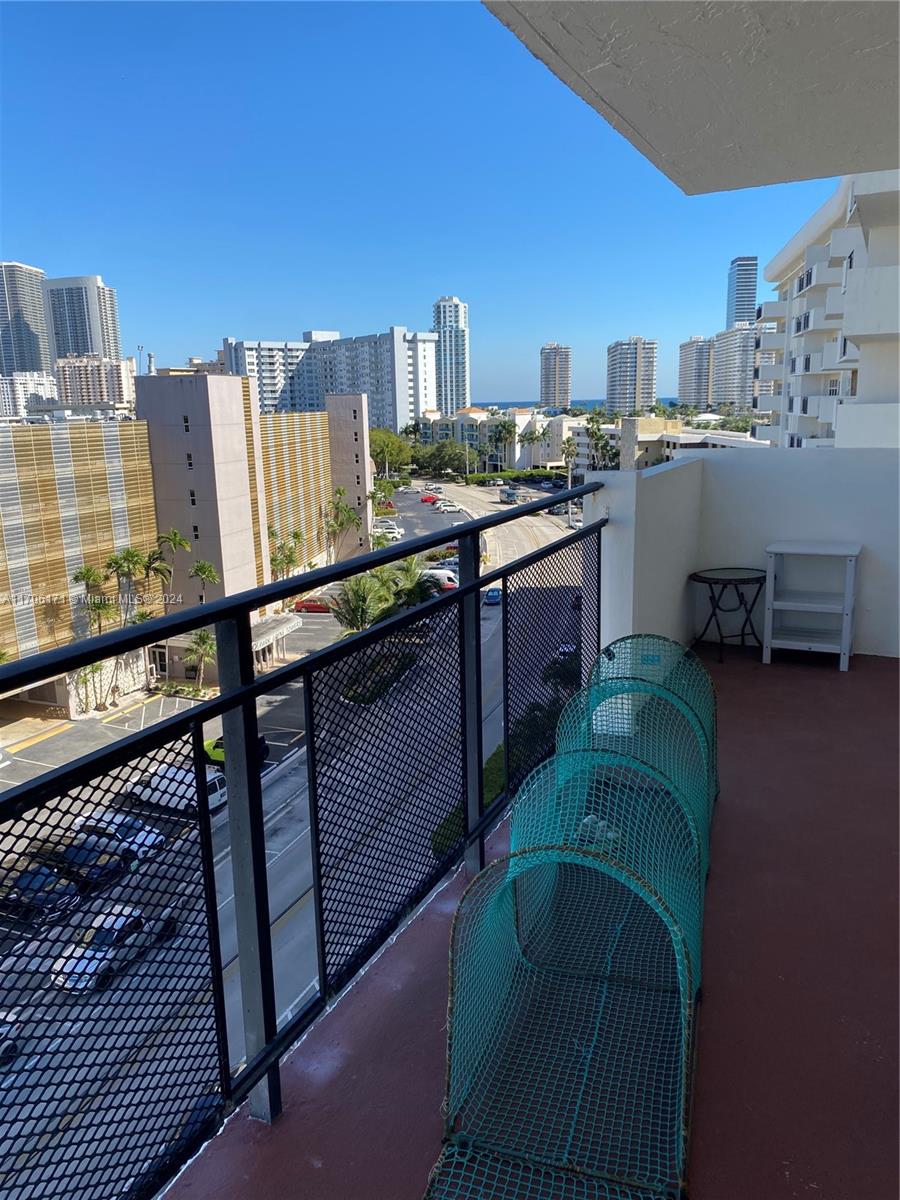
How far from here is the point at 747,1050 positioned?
186 centimetres

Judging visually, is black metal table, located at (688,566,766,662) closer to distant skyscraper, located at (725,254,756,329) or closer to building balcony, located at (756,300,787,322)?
building balcony, located at (756,300,787,322)

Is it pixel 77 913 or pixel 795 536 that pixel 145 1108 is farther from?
pixel 795 536

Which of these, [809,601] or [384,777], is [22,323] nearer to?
[809,601]

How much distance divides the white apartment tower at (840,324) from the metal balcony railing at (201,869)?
122 inches

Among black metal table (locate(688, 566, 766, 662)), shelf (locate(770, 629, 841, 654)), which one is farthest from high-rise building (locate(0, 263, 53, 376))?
shelf (locate(770, 629, 841, 654))

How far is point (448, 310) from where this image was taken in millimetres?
158625

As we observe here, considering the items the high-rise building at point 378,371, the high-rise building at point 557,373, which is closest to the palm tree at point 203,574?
the high-rise building at point 378,371

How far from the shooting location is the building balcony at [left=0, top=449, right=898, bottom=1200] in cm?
113

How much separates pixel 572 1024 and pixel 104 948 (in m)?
1.27

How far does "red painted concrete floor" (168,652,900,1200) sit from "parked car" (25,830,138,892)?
84 centimetres

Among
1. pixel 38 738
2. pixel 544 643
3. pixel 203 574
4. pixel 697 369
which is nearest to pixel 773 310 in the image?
pixel 203 574

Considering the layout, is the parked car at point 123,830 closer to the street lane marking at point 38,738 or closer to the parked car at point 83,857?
the parked car at point 83,857

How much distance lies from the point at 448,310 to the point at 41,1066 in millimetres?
169152

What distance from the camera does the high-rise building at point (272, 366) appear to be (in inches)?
4857
